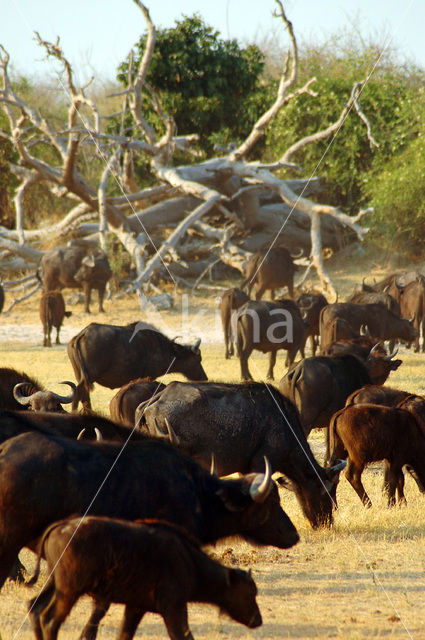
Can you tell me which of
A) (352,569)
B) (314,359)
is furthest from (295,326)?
(352,569)

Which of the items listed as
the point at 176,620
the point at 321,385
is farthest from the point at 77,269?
the point at 176,620

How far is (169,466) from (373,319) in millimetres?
11295

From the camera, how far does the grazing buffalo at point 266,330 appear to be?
1427cm

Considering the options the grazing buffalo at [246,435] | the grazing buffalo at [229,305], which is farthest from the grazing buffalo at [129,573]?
the grazing buffalo at [229,305]

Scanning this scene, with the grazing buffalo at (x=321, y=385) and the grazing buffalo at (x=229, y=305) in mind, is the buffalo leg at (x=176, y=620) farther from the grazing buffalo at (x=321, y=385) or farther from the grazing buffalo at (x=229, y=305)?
the grazing buffalo at (x=229, y=305)

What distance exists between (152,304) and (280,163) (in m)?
5.80

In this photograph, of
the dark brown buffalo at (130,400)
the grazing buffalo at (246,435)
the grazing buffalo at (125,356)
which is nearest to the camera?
the grazing buffalo at (246,435)

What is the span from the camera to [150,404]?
23.6 ft

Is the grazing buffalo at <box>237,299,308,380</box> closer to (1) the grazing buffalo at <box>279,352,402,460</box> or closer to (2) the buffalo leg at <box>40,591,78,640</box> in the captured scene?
(1) the grazing buffalo at <box>279,352,402,460</box>

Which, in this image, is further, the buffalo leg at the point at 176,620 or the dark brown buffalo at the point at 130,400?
the dark brown buffalo at the point at 130,400

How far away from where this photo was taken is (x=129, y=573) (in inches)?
155

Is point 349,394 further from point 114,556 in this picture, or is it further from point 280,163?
point 280,163

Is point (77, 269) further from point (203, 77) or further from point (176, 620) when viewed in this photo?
point (176, 620)

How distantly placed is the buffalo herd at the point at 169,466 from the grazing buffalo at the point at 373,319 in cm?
290
